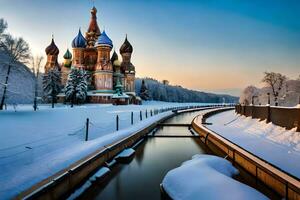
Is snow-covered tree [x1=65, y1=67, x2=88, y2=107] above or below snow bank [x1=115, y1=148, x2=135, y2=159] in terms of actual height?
above

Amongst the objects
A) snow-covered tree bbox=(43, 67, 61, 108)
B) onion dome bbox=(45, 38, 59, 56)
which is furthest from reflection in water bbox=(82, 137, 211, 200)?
onion dome bbox=(45, 38, 59, 56)

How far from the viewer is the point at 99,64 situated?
70.2 meters

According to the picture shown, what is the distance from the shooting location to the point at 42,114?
2727 cm

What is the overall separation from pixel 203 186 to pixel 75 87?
55.3 m

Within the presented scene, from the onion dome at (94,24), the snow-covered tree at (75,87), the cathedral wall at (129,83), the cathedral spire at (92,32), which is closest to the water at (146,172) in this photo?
the snow-covered tree at (75,87)

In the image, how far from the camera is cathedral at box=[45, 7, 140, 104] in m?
69.2

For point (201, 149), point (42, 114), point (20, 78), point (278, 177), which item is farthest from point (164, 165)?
point (20, 78)

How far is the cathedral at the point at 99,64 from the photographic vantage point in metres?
69.2

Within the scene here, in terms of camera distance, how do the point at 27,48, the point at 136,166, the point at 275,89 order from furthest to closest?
1. the point at 275,89
2. the point at 27,48
3. the point at 136,166

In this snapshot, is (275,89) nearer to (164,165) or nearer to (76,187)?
(164,165)

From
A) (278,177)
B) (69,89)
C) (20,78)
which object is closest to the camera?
(278,177)

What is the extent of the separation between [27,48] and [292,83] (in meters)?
69.6

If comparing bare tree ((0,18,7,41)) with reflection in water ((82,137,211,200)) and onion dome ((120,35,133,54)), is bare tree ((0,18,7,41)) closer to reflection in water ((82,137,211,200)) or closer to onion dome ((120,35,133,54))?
reflection in water ((82,137,211,200))

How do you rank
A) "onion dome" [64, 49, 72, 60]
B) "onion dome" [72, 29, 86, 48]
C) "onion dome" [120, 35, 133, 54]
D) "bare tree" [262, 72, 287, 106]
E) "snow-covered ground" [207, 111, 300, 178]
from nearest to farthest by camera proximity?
"snow-covered ground" [207, 111, 300, 178], "onion dome" [72, 29, 86, 48], "bare tree" [262, 72, 287, 106], "onion dome" [64, 49, 72, 60], "onion dome" [120, 35, 133, 54]
